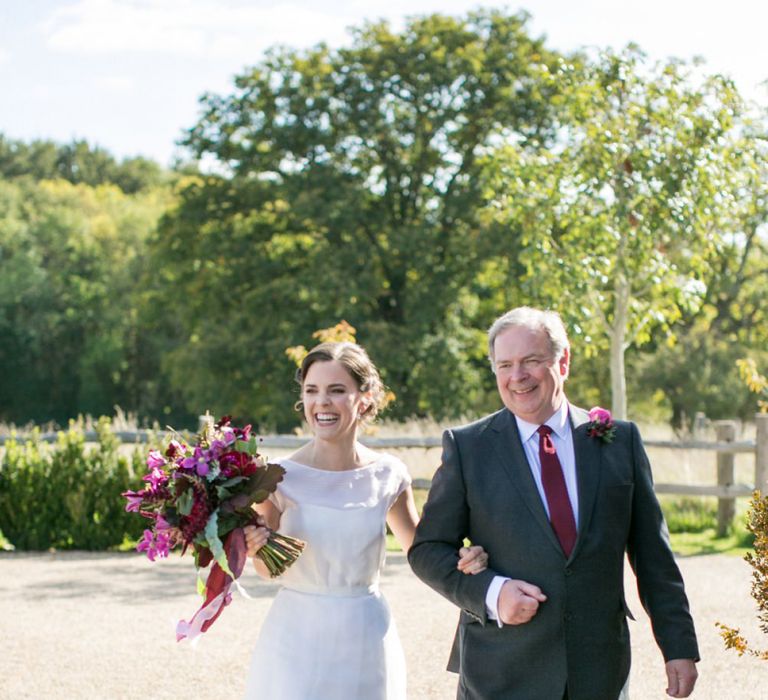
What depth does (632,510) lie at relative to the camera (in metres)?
3.42

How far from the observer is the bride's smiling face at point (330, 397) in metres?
4.14

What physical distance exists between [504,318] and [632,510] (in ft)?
2.35

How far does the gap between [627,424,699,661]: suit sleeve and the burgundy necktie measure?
0.87 ft

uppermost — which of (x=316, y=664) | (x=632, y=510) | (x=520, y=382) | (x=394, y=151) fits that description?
(x=394, y=151)

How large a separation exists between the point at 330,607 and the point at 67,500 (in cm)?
896

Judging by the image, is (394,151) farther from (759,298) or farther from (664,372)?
(759,298)

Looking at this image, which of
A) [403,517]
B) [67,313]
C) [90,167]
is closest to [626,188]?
[403,517]

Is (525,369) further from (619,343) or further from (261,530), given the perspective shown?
(619,343)

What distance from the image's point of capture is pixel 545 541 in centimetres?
323

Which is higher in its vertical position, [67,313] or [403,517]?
[67,313]

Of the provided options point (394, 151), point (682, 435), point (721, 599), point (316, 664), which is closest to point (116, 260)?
point (394, 151)

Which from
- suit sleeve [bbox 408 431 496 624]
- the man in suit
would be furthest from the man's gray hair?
suit sleeve [bbox 408 431 496 624]

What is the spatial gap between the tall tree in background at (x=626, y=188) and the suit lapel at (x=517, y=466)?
29.6ft

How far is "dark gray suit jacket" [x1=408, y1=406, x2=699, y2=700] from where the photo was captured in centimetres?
322
